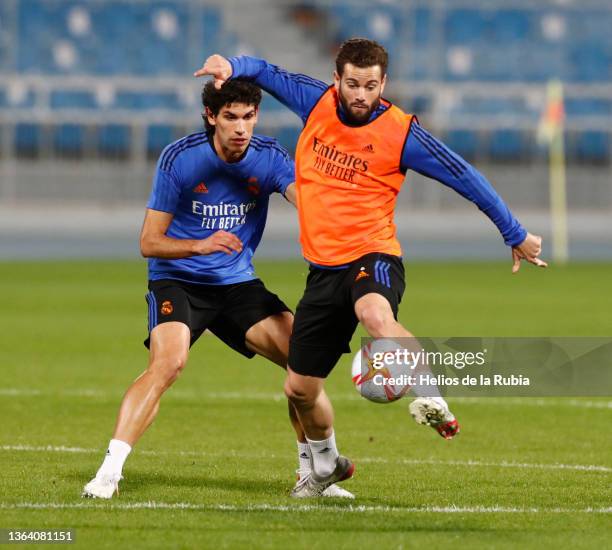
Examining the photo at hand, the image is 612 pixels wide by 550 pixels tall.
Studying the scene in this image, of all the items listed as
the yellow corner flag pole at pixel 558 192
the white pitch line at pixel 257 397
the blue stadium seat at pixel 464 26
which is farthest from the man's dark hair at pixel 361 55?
the blue stadium seat at pixel 464 26

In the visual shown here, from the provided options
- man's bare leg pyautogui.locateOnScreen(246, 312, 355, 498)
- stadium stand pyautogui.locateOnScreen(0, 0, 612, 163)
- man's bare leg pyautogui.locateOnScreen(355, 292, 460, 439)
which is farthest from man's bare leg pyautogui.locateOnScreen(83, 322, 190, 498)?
stadium stand pyautogui.locateOnScreen(0, 0, 612, 163)

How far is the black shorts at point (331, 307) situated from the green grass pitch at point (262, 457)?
796 mm

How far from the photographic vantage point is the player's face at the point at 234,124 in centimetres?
809

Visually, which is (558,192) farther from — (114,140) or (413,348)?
(413,348)

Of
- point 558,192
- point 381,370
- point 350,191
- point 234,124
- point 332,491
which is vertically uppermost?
point 234,124

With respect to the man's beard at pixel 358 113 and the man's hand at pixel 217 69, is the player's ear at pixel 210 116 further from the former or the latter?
the man's beard at pixel 358 113

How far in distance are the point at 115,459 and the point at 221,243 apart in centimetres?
131

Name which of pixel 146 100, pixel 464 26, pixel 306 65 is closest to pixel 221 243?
pixel 146 100

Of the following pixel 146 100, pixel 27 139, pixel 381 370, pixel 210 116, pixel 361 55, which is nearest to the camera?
pixel 381 370

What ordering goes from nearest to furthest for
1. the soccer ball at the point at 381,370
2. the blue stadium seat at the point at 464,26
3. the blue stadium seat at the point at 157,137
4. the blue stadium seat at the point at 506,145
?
the soccer ball at the point at 381,370, the blue stadium seat at the point at 157,137, the blue stadium seat at the point at 506,145, the blue stadium seat at the point at 464,26

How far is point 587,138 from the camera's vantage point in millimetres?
38938

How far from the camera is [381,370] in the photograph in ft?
23.0

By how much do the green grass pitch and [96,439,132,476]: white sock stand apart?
18 centimetres

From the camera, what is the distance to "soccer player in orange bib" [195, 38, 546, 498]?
24.3 ft
